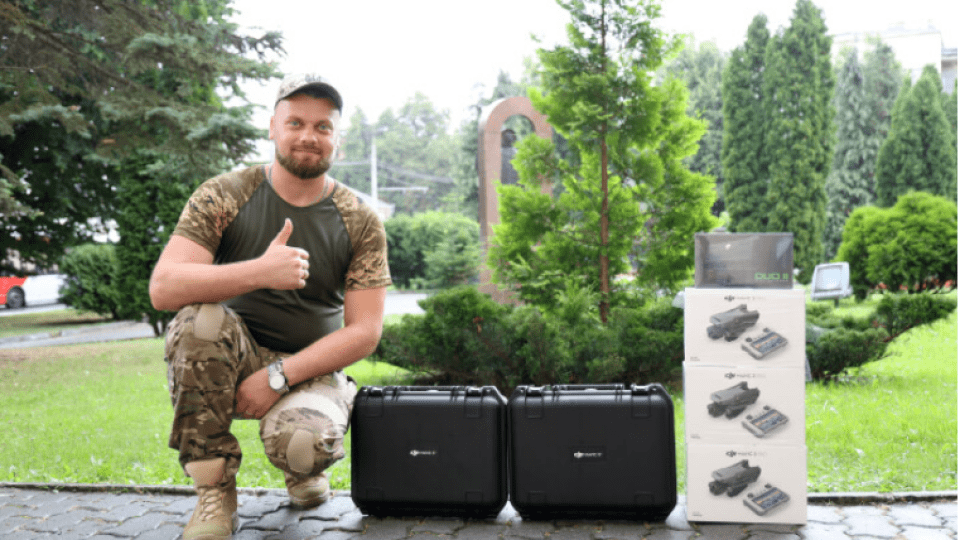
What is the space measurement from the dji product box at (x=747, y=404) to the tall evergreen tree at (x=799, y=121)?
18029mm

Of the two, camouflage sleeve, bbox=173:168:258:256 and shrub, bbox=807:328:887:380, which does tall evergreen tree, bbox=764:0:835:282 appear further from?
camouflage sleeve, bbox=173:168:258:256

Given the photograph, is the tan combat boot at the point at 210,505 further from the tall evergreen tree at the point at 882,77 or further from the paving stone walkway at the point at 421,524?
the tall evergreen tree at the point at 882,77

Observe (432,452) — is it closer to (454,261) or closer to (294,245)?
(294,245)

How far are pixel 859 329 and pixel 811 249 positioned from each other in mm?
14418

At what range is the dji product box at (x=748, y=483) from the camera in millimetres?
2883

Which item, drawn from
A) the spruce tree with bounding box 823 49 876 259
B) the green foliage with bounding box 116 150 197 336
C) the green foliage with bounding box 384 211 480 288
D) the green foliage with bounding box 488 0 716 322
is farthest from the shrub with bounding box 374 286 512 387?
the spruce tree with bounding box 823 49 876 259

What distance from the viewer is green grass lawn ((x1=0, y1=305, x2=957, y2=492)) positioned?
3709mm

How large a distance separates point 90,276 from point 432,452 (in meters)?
11.7

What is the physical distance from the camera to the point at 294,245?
2.94m

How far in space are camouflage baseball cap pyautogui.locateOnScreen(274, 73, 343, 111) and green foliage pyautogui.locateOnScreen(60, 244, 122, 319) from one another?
10.9m

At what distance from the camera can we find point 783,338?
2.89m

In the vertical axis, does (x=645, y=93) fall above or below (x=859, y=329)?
above

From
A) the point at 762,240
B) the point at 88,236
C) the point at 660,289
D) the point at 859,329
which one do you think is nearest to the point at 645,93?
the point at 660,289

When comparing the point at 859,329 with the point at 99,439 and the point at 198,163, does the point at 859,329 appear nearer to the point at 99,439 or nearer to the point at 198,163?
the point at 99,439
